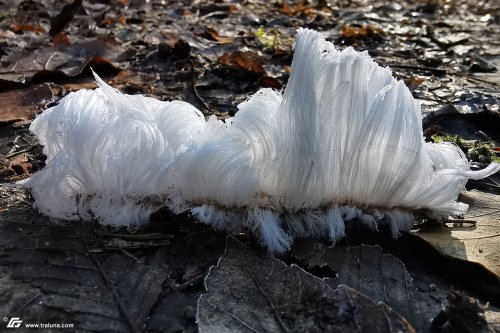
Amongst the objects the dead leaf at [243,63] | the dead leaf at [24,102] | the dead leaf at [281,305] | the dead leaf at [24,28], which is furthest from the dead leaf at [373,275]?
the dead leaf at [24,28]

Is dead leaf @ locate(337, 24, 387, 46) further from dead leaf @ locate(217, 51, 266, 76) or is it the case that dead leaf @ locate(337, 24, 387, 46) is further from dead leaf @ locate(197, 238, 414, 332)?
dead leaf @ locate(197, 238, 414, 332)

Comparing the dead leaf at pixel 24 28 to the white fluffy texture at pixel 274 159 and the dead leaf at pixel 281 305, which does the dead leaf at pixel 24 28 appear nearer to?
the white fluffy texture at pixel 274 159

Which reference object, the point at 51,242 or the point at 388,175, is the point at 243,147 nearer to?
the point at 388,175

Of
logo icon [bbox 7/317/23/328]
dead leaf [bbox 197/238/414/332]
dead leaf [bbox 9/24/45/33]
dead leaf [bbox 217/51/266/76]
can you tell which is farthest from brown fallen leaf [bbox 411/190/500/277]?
dead leaf [bbox 9/24/45/33]

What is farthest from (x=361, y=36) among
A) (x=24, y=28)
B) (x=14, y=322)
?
(x=14, y=322)

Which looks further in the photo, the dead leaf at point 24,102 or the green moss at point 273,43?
the green moss at point 273,43

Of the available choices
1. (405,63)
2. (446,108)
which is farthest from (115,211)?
(405,63)
